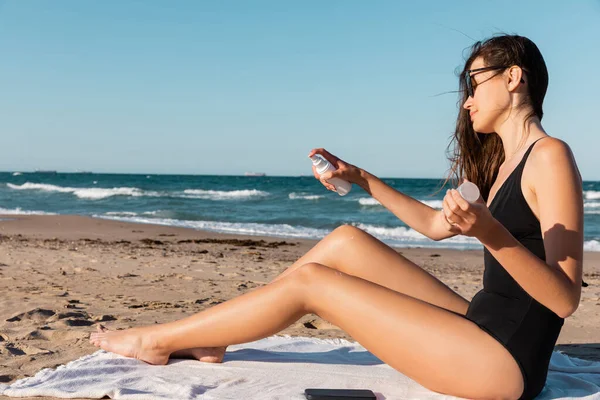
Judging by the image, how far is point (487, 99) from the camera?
108 inches

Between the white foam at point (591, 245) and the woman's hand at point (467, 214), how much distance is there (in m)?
12.9

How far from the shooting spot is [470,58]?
9.39 ft

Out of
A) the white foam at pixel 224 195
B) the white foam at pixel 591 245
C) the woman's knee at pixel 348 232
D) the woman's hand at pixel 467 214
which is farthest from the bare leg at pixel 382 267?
the white foam at pixel 224 195

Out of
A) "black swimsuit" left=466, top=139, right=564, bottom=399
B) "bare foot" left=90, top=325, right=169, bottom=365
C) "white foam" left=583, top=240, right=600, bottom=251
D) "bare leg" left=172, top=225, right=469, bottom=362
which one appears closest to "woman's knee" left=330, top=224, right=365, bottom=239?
"bare leg" left=172, top=225, right=469, bottom=362

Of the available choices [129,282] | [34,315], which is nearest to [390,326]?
[34,315]

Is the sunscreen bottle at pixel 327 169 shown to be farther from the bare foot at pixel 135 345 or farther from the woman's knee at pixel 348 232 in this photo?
the bare foot at pixel 135 345

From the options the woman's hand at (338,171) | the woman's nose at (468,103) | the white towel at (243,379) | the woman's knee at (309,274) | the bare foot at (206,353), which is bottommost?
the white towel at (243,379)

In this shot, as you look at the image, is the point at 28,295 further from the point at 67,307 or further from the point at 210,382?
the point at 210,382

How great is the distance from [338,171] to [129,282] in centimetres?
419

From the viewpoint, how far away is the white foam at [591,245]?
13.7 meters

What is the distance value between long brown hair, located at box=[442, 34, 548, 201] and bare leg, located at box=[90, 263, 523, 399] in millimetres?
840

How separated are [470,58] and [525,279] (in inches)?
44.9

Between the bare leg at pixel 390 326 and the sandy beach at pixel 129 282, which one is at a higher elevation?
the bare leg at pixel 390 326

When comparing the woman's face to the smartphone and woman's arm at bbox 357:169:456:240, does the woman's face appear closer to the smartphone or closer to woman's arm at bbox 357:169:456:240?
woman's arm at bbox 357:169:456:240
